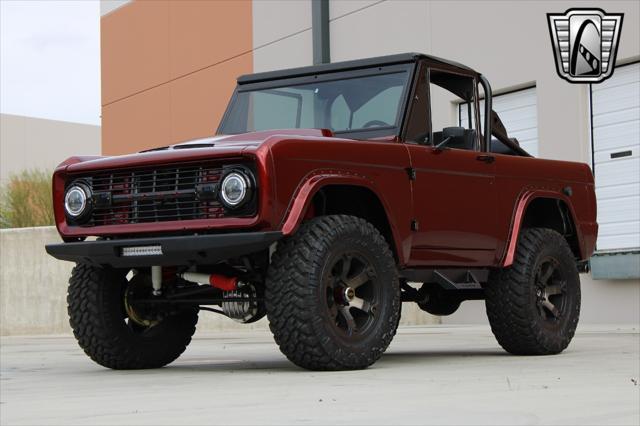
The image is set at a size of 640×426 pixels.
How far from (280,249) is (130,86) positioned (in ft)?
64.4

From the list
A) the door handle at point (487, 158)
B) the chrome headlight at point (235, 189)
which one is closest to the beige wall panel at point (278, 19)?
the door handle at point (487, 158)

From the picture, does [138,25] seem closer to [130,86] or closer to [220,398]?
[130,86]

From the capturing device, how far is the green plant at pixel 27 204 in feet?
69.5

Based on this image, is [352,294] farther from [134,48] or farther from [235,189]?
[134,48]

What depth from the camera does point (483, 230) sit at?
7.95m

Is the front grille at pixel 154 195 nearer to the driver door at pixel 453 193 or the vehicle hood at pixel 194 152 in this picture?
the vehicle hood at pixel 194 152

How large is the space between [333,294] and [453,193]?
4.49 feet

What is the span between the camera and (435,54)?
1745 cm

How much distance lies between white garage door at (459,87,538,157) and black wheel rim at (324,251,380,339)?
974 centimetres

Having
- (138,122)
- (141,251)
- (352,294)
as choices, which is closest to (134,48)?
(138,122)

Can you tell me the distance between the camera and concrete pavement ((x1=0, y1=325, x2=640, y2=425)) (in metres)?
4.27

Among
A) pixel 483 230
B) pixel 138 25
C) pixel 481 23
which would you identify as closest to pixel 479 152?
pixel 483 230

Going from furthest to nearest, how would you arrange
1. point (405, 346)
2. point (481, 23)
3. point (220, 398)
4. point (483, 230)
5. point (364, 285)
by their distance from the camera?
1. point (481, 23)
2. point (405, 346)
3. point (483, 230)
4. point (364, 285)
5. point (220, 398)

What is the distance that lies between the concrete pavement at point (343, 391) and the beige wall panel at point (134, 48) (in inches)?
644
